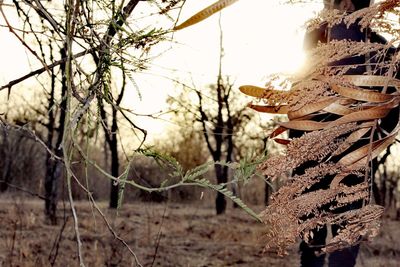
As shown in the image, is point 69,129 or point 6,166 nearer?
point 69,129

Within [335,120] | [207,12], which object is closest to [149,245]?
[335,120]

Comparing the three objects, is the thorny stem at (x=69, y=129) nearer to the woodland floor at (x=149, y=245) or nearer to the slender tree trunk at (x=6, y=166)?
the woodland floor at (x=149, y=245)

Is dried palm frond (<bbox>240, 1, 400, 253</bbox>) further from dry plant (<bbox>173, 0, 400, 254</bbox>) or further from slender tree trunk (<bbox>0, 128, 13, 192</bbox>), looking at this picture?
slender tree trunk (<bbox>0, 128, 13, 192</bbox>)

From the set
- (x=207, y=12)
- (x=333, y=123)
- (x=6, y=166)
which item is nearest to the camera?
(x=207, y=12)

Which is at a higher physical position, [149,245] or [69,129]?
[69,129]

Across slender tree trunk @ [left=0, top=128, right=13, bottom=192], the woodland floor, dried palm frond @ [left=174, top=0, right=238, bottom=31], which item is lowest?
the woodland floor

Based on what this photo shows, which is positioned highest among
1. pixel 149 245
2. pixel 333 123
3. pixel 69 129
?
pixel 333 123

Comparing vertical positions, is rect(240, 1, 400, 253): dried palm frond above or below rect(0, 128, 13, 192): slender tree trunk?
below

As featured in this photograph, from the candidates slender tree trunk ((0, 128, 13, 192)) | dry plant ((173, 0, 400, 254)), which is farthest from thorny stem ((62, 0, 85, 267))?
slender tree trunk ((0, 128, 13, 192))

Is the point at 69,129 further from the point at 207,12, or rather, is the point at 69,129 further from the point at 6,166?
the point at 6,166

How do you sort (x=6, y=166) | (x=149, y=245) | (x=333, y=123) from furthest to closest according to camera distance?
(x=6, y=166)
(x=149, y=245)
(x=333, y=123)

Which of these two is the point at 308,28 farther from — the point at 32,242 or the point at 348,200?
the point at 32,242

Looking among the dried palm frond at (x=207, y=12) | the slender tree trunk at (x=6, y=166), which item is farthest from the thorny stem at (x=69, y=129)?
the slender tree trunk at (x=6, y=166)


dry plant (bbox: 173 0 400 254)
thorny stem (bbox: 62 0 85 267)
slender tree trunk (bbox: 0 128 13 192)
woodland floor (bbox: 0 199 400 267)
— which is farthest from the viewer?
slender tree trunk (bbox: 0 128 13 192)
